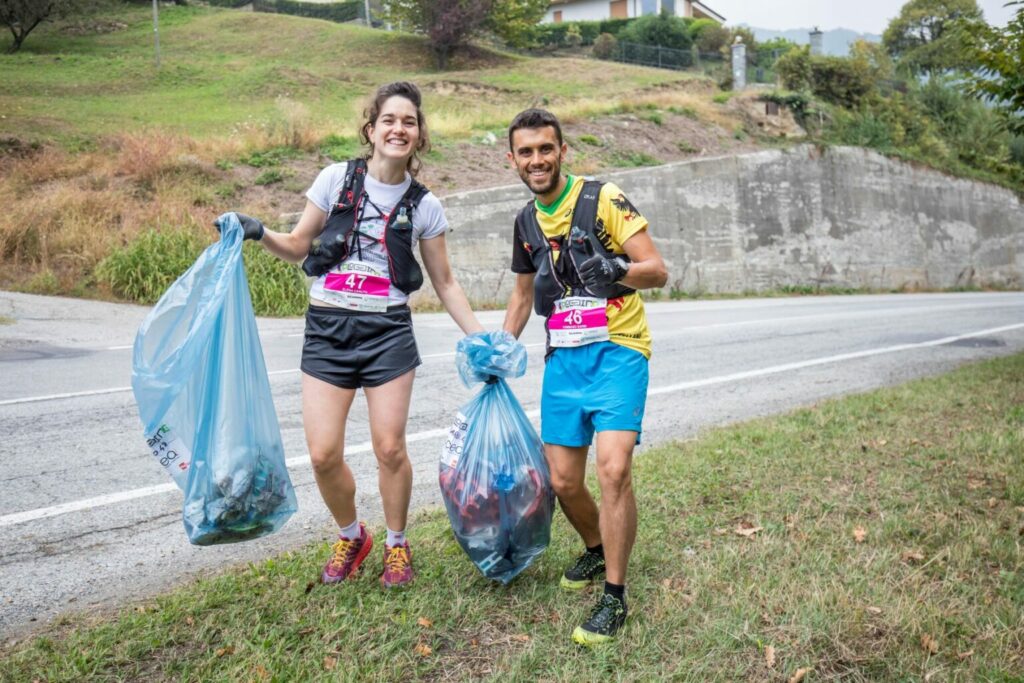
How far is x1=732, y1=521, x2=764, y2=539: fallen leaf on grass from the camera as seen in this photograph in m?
4.09

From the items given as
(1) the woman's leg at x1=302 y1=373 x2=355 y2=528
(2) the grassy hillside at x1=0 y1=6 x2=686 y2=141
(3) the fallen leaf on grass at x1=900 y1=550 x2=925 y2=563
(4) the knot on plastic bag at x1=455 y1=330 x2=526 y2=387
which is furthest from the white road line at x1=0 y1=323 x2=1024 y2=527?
(2) the grassy hillside at x1=0 y1=6 x2=686 y2=141

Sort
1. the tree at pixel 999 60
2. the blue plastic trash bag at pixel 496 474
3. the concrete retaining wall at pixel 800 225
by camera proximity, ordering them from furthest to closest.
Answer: the concrete retaining wall at pixel 800 225 → the tree at pixel 999 60 → the blue plastic trash bag at pixel 496 474

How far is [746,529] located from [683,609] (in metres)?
0.98

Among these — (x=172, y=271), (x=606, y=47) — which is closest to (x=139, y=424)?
(x=172, y=271)

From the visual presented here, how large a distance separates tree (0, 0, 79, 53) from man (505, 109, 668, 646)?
3345cm

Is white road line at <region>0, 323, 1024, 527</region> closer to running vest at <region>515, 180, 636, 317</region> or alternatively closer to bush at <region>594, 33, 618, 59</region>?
running vest at <region>515, 180, 636, 317</region>

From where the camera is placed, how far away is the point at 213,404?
126 inches

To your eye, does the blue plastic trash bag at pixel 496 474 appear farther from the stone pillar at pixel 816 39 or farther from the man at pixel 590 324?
the stone pillar at pixel 816 39

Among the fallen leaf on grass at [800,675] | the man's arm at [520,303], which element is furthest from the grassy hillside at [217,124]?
the fallen leaf on grass at [800,675]

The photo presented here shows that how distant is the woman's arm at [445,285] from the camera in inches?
147

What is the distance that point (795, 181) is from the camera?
25.4 m

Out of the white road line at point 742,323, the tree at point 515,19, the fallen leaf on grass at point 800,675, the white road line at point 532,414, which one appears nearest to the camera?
the fallen leaf on grass at point 800,675

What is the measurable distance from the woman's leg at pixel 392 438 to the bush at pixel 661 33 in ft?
148

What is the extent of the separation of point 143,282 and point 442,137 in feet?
31.4
